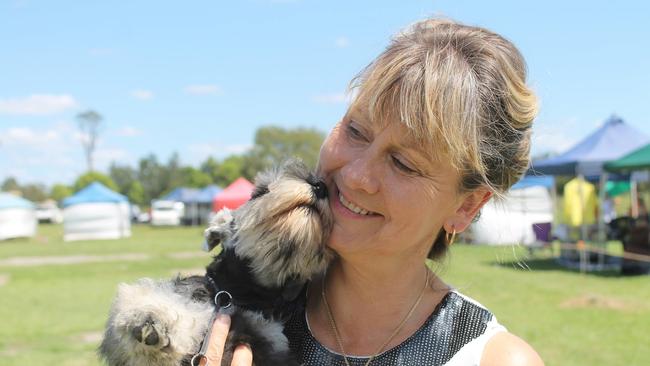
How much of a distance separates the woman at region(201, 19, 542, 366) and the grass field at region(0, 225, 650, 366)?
0.36 metres

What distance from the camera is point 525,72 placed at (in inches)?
81.7

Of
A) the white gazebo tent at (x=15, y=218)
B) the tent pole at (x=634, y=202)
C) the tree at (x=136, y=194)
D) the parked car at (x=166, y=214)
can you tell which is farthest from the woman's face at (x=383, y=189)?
the tree at (x=136, y=194)

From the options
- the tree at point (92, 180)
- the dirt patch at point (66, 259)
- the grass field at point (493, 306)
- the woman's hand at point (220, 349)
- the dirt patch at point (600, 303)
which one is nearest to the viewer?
the woman's hand at point (220, 349)

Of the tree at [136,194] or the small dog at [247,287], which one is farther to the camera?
the tree at [136,194]

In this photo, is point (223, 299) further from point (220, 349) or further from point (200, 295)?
point (220, 349)

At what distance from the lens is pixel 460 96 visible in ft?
6.30

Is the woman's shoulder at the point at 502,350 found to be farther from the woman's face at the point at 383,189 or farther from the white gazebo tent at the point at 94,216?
the white gazebo tent at the point at 94,216

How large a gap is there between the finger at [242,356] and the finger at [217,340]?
47 mm

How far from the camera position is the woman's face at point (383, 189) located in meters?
A: 1.95

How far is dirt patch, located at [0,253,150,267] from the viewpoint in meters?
22.0

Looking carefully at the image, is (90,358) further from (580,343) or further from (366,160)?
(366,160)

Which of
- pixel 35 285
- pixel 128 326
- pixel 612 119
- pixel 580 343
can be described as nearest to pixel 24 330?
pixel 35 285

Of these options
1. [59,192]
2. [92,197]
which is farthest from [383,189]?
[59,192]

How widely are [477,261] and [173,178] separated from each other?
257ft
